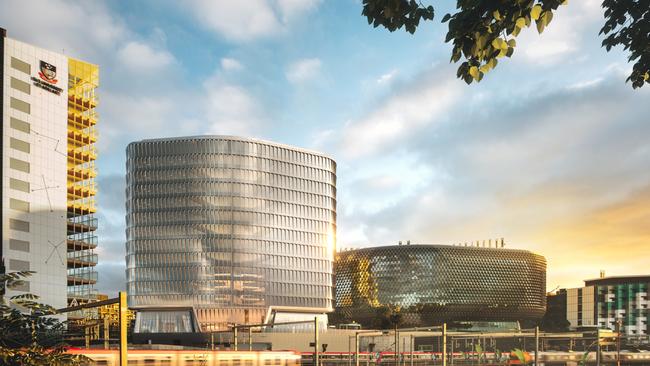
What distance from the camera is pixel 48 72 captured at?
9044 centimetres

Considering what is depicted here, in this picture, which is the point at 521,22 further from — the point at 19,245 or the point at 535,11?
the point at 19,245

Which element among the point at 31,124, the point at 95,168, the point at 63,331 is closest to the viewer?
the point at 63,331

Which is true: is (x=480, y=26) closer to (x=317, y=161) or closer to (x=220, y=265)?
(x=220, y=265)

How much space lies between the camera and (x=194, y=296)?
136m

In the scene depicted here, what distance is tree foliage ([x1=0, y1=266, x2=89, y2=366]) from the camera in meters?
11.7

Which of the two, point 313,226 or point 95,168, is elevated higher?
point 95,168

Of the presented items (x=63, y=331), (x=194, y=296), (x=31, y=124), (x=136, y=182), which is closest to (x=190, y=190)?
(x=136, y=182)

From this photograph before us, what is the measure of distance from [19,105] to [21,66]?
5033 millimetres

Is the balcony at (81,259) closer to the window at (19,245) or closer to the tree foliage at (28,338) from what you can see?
the window at (19,245)

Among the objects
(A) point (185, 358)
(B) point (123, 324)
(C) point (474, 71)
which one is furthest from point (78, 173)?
(C) point (474, 71)

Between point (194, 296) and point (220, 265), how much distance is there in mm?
8000

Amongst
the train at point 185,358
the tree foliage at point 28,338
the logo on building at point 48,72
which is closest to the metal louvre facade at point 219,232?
the logo on building at point 48,72

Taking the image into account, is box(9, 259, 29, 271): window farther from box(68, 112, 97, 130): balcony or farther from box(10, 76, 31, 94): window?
box(68, 112, 97, 130): balcony

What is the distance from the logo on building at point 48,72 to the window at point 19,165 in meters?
11.9
